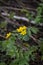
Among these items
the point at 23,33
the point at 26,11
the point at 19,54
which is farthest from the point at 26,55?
the point at 26,11

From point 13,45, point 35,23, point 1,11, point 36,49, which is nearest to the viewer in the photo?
point 13,45

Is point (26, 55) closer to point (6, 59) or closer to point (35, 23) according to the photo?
point (6, 59)

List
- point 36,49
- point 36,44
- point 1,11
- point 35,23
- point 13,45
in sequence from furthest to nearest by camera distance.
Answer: point 1,11
point 35,23
point 36,44
point 36,49
point 13,45

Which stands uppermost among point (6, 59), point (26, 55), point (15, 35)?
point (15, 35)

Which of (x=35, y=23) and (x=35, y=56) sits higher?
(x=35, y=23)

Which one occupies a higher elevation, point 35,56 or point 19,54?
point 19,54

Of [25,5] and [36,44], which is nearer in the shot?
[36,44]

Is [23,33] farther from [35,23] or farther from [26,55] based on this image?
[35,23]

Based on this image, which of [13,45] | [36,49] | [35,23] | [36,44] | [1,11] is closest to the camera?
[13,45]

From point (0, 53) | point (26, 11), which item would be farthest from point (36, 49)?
point (26, 11)
